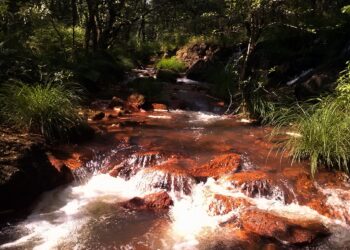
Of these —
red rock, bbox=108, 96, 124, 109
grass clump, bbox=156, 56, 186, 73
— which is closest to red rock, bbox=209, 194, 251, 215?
red rock, bbox=108, 96, 124, 109

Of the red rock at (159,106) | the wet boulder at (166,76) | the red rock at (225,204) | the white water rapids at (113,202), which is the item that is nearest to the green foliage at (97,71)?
the wet boulder at (166,76)

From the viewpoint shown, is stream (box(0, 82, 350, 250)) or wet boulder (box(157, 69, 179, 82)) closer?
stream (box(0, 82, 350, 250))

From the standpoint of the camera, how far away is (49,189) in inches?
268

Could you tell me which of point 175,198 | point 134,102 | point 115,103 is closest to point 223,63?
point 134,102

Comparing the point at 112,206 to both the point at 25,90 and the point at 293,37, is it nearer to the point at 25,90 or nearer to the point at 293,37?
the point at 25,90

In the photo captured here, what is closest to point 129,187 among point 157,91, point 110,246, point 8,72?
point 110,246

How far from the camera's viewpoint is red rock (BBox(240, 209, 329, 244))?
5.37 meters

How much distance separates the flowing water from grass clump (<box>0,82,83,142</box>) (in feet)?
2.03

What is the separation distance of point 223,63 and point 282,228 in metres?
14.2

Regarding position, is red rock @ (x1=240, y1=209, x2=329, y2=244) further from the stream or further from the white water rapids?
the white water rapids

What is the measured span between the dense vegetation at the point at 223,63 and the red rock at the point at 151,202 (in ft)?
8.02

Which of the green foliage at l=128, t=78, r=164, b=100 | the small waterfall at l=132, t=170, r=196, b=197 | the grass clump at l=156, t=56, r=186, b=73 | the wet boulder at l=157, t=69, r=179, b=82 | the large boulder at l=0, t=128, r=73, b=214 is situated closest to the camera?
the large boulder at l=0, t=128, r=73, b=214

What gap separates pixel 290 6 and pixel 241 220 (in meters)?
6.29

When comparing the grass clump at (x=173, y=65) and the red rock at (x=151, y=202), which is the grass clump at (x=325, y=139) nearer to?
the red rock at (x=151, y=202)
